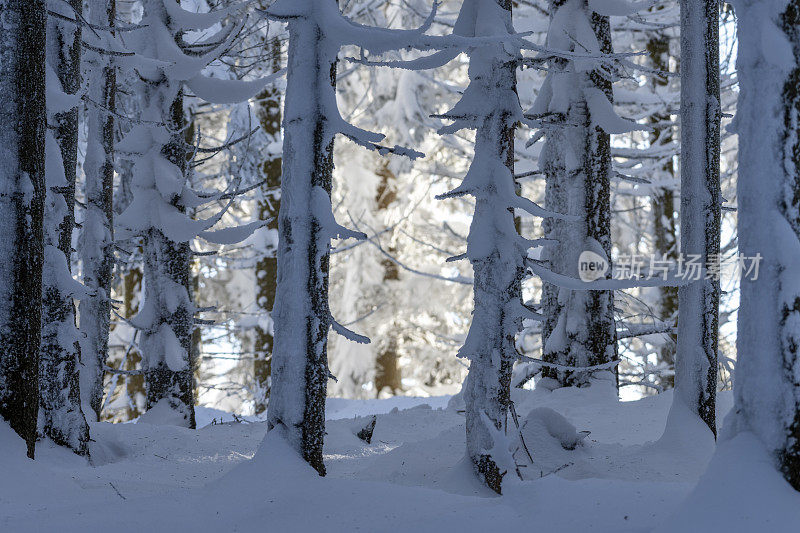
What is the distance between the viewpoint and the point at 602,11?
8023mm

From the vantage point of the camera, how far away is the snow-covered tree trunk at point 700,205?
6.03 meters

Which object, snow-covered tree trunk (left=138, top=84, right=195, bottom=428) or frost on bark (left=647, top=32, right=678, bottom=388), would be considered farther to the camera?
frost on bark (left=647, top=32, right=678, bottom=388)

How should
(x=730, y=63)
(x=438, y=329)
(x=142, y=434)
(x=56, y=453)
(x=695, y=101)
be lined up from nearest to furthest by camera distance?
(x=56, y=453) < (x=695, y=101) < (x=142, y=434) < (x=730, y=63) < (x=438, y=329)

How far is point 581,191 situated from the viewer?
838cm

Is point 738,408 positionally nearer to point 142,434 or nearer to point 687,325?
point 687,325

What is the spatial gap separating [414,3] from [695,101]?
28.9 feet

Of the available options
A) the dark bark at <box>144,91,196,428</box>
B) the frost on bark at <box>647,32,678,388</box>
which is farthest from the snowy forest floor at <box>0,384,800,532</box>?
the frost on bark at <box>647,32,678,388</box>

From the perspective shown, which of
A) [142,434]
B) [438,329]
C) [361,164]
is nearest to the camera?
[142,434]

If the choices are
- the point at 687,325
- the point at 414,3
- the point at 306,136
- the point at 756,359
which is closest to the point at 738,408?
the point at 756,359

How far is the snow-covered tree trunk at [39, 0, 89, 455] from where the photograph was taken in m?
5.64

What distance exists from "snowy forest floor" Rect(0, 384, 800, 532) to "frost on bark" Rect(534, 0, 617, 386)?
6.42 ft

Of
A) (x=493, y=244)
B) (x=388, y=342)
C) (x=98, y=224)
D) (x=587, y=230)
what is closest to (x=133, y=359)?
(x=388, y=342)

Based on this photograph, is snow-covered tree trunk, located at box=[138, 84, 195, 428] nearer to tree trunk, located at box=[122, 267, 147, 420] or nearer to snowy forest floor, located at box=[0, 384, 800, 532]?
snowy forest floor, located at box=[0, 384, 800, 532]

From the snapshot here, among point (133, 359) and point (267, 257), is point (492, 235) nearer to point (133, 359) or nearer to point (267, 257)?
point (267, 257)
